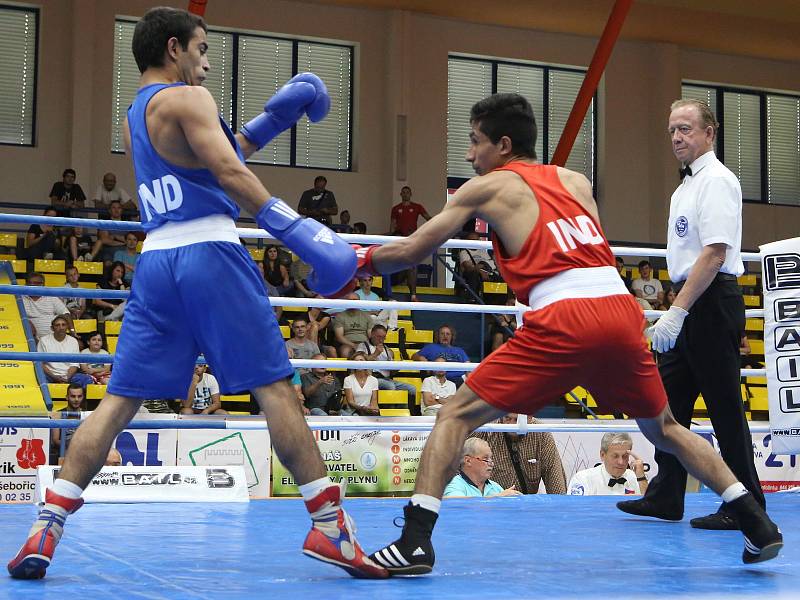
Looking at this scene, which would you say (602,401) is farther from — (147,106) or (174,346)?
(147,106)

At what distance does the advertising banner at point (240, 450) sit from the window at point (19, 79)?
313 inches

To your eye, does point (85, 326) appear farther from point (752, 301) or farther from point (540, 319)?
point (752, 301)

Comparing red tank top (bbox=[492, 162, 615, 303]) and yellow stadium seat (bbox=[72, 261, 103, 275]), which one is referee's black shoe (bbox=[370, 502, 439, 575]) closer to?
red tank top (bbox=[492, 162, 615, 303])

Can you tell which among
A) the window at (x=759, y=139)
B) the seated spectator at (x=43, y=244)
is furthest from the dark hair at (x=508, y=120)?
the window at (x=759, y=139)

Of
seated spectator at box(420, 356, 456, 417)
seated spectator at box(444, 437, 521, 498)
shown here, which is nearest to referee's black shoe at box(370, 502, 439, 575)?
seated spectator at box(444, 437, 521, 498)

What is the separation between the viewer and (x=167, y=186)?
2.56 m

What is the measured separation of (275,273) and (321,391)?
2.56 meters

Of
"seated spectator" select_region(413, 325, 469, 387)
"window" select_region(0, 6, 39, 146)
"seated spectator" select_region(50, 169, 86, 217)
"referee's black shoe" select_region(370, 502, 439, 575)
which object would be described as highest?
"window" select_region(0, 6, 39, 146)

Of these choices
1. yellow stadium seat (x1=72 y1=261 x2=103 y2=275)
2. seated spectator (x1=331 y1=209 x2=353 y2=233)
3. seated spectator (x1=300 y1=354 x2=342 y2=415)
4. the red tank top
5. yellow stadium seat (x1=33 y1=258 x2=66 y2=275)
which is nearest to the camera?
the red tank top

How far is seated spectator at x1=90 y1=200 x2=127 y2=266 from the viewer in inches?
441

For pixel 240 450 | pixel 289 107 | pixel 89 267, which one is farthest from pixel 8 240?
pixel 289 107

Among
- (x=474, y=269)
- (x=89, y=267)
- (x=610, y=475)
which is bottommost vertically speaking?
(x=610, y=475)

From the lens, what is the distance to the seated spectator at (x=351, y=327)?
33.4 feet

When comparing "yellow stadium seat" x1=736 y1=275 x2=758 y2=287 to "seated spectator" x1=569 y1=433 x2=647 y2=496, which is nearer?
"seated spectator" x1=569 y1=433 x2=647 y2=496
